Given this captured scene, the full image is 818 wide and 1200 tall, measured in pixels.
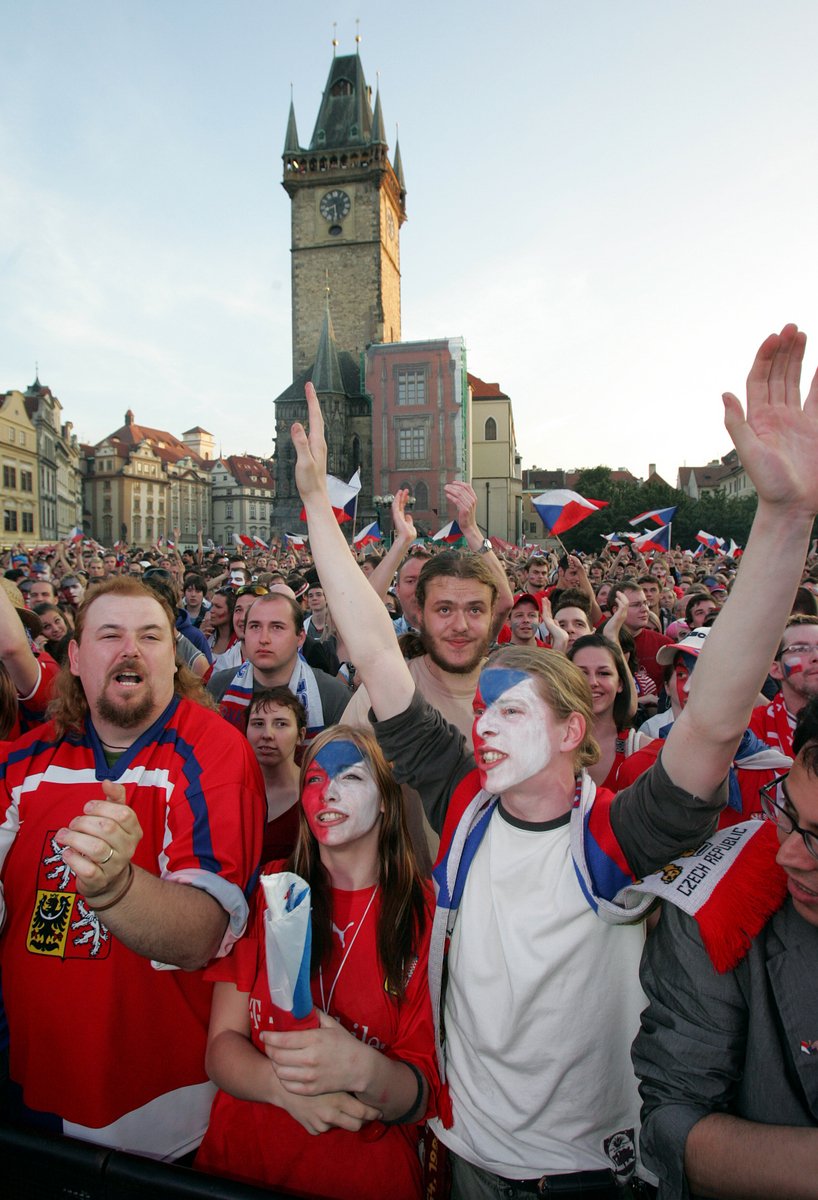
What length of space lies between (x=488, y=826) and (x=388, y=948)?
42 centimetres

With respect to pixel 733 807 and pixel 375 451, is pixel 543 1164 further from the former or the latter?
pixel 375 451

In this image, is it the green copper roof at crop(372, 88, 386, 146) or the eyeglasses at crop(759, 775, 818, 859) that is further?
the green copper roof at crop(372, 88, 386, 146)

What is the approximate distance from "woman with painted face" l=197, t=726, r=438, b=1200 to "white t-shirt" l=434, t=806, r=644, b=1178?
0.17 m

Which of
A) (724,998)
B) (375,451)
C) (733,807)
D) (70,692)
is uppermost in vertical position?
(375,451)

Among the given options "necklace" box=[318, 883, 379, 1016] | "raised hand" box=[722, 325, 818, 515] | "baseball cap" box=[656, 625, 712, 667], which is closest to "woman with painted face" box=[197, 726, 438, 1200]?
"necklace" box=[318, 883, 379, 1016]

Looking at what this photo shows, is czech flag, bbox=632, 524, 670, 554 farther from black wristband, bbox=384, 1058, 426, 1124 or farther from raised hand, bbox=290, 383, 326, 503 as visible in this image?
black wristband, bbox=384, 1058, 426, 1124

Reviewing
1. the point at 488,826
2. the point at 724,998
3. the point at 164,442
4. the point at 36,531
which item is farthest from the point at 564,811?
the point at 164,442

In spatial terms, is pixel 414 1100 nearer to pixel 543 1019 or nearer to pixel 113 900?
pixel 543 1019

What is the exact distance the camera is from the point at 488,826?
1871 millimetres

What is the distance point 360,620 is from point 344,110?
65.9 m

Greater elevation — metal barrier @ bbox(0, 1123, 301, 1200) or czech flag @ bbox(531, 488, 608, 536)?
czech flag @ bbox(531, 488, 608, 536)

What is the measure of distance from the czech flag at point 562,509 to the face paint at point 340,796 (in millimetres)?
7938

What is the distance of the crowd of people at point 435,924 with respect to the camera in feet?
4.62

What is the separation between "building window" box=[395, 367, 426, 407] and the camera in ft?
160
